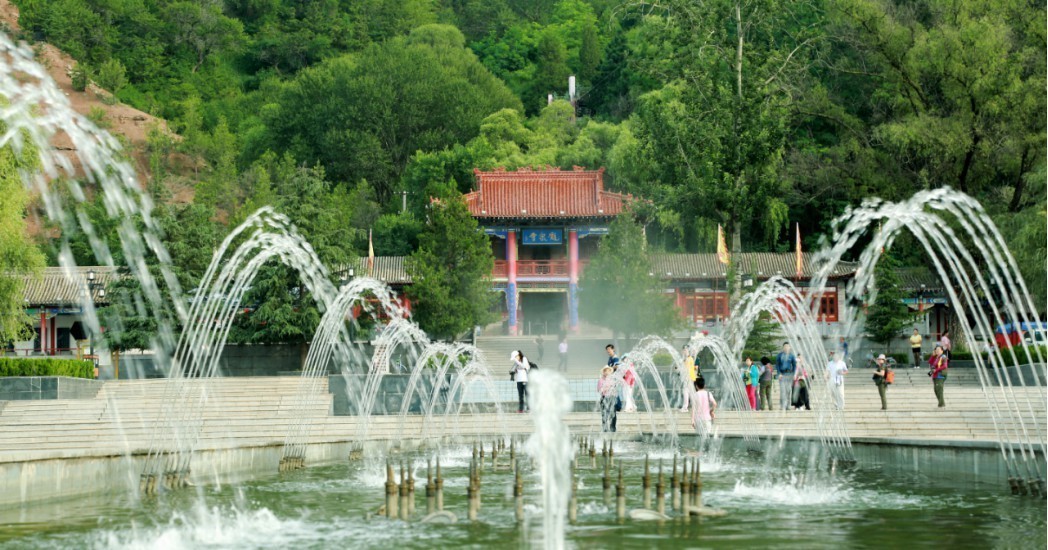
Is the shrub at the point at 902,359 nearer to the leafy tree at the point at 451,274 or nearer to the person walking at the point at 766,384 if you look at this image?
the leafy tree at the point at 451,274

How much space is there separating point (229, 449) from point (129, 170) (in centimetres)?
4709

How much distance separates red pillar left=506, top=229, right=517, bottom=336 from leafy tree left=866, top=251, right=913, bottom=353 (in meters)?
13.8

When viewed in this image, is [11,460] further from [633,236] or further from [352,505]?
[633,236]

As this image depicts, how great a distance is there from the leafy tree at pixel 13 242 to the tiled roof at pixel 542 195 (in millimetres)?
22031

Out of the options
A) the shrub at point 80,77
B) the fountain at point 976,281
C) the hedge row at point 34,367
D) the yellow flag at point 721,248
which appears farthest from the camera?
the shrub at point 80,77

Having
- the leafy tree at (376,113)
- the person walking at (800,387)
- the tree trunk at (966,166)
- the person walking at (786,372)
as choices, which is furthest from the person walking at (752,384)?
the leafy tree at (376,113)

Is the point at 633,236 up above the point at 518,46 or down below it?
below

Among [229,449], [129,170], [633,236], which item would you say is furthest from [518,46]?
[229,449]

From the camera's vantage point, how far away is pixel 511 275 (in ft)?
164

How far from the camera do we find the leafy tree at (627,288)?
39.4 meters

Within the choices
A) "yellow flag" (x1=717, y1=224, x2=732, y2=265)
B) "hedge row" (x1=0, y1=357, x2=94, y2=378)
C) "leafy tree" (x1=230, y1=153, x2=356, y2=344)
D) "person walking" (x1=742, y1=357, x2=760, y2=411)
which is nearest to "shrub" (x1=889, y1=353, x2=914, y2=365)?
"yellow flag" (x1=717, y1=224, x2=732, y2=265)

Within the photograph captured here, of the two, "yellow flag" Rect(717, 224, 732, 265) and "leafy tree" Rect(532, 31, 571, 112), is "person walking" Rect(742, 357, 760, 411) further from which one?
"leafy tree" Rect(532, 31, 571, 112)

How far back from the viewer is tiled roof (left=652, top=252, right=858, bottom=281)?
4731 centimetres

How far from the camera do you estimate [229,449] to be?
16.7 m
